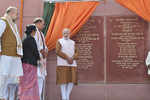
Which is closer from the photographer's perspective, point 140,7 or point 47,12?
point 140,7

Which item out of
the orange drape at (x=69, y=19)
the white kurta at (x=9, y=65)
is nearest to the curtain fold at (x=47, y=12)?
the orange drape at (x=69, y=19)

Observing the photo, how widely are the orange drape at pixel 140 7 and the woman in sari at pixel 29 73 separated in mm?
2646

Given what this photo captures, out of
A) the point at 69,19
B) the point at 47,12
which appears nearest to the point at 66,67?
the point at 69,19

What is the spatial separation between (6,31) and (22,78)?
0.81 metres

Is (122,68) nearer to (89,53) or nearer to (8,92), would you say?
(89,53)

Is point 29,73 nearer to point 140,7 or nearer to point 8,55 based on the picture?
point 8,55

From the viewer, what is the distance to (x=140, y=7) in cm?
598

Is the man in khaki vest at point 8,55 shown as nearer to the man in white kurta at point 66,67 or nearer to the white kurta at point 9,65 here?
the white kurta at point 9,65

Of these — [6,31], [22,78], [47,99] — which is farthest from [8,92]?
[47,99]

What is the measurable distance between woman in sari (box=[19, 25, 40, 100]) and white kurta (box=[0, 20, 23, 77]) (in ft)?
0.52

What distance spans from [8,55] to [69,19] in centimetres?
238

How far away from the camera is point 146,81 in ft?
19.7

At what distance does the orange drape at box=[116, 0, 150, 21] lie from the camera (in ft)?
19.4

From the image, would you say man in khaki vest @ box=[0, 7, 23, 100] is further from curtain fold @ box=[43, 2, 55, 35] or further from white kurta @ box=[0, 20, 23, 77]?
curtain fold @ box=[43, 2, 55, 35]
